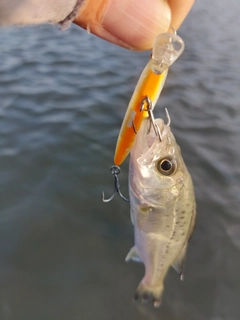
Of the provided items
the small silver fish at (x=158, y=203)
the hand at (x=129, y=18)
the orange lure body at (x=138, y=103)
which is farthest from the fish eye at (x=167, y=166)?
the hand at (x=129, y=18)

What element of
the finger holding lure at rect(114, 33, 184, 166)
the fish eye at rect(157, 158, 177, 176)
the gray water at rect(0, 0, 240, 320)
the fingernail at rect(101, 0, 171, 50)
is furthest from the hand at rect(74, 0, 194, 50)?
the gray water at rect(0, 0, 240, 320)

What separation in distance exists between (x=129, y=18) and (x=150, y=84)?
2.42 feet

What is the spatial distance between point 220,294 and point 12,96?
187 inches

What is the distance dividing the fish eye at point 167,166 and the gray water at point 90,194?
61.4 inches

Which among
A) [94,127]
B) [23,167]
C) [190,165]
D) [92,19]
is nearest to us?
[92,19]

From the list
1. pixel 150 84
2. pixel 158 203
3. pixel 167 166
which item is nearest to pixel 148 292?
pixel 158 203

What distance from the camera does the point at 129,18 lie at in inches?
58.9

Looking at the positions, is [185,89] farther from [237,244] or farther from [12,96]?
[237,244]

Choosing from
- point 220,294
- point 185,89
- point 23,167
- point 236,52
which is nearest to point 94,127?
point 23,167

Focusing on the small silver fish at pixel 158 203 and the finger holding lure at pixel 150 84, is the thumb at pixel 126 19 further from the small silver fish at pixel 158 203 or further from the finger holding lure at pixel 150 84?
the small silver fish at pixel 158 203

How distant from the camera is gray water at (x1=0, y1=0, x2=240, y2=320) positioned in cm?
348

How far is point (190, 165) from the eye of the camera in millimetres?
5125

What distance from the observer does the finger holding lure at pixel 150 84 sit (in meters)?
A: 1.88

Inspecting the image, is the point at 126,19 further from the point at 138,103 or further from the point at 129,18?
the point at 138,103
